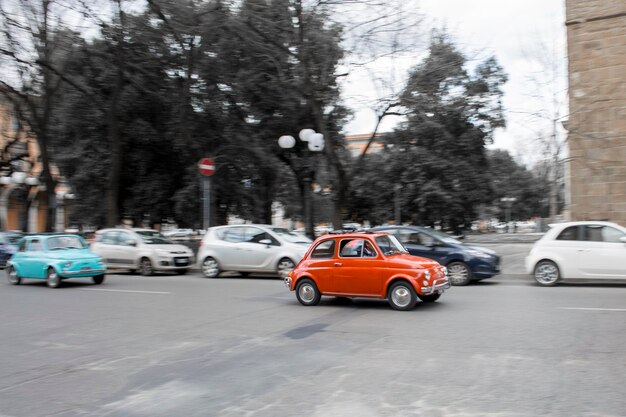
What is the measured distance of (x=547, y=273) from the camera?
531 inches

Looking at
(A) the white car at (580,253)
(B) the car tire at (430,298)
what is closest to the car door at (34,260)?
(B) the car tire at (430,298)

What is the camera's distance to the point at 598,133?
1933 centimetres

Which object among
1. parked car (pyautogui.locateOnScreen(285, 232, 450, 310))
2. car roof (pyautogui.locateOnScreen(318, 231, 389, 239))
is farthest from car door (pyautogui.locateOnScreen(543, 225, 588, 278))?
car roof (pyautogui.locateOnScreen(318, 231, 389, 239))

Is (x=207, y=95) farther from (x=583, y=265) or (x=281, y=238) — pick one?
(x=583, y=265)

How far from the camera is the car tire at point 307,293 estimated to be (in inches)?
422

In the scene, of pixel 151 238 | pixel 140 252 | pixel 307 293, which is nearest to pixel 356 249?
pixel 307 293

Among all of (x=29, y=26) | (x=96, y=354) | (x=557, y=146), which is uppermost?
(x=29, y=26)

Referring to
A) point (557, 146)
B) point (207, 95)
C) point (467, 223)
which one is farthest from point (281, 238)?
point (467, 223)

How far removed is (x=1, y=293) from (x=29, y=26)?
13.1 m

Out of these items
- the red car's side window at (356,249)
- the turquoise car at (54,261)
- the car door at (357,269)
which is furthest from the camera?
the turquoise car at (54,261)

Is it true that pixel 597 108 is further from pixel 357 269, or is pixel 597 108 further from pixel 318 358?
pixel 318 358

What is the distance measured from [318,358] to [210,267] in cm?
1155

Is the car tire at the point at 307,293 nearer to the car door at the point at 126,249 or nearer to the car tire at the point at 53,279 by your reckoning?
the car tire at the point at 53,279

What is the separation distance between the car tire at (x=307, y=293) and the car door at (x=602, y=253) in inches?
266
